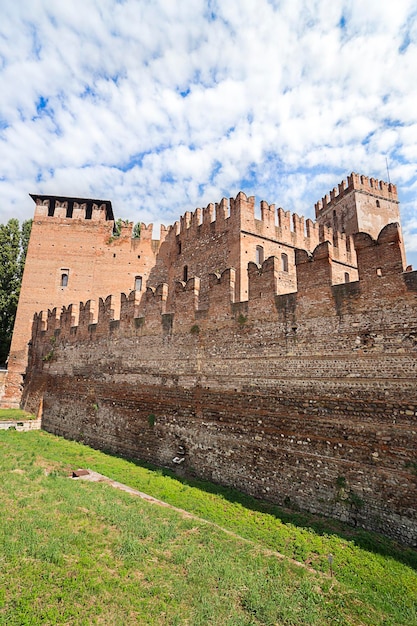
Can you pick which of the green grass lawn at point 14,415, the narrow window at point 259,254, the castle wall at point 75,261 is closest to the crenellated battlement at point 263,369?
the narrow window at point 259,254

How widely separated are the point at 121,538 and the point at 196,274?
13.5m

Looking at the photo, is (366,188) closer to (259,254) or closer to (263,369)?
(259,254)

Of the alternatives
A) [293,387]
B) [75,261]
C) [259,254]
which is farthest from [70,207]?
[293,387]

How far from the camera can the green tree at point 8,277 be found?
2670 centimetres

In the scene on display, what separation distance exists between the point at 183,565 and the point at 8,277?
88.4 feet

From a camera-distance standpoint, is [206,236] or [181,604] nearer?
[181,604]

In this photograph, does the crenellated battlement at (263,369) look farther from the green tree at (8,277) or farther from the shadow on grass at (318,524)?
the green tree at (8,277)

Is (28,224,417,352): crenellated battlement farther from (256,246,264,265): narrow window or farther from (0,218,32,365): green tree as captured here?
Result: (0,218,32,365): green tree

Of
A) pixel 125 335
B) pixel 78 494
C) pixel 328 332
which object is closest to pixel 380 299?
pixel 328 332

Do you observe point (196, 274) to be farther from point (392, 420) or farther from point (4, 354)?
point (4, 354)

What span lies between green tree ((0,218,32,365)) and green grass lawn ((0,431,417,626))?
21141 mm

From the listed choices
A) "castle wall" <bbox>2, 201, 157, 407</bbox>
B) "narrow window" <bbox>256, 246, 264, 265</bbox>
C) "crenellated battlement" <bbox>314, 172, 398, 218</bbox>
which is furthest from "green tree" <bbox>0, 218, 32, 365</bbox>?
"crenellated battlement" <bbox>314, 172, 398, 218</bbox>

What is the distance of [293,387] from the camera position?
852 centimetres

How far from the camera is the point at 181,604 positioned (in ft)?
15.7
